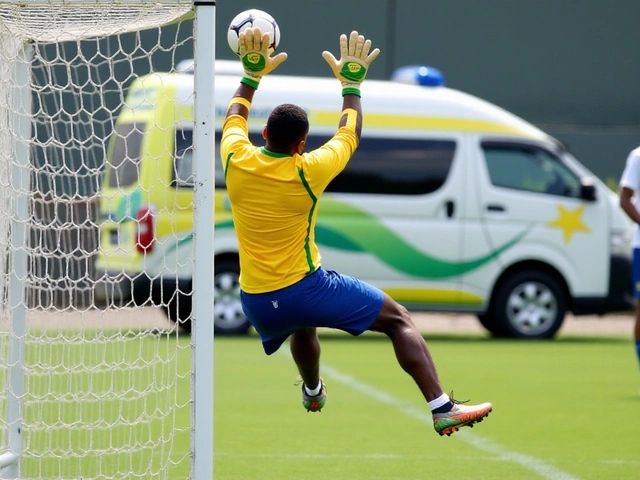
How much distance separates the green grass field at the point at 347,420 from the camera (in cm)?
699

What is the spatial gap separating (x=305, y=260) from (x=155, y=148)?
878 centimetres

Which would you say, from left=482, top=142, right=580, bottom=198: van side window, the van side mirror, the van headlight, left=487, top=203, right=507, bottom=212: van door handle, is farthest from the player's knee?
the van headlight

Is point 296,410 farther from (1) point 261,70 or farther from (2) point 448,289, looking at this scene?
(2) point 448,289

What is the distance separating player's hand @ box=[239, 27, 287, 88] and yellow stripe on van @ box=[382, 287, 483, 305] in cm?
937

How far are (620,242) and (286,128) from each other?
10.7m

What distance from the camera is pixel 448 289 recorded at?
51.1 ft

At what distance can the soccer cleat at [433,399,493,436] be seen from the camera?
6.02 m

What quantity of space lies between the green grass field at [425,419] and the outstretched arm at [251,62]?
200 centimetres

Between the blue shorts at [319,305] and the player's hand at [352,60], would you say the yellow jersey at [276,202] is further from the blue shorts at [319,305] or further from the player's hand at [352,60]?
the player's hand at [352,60]

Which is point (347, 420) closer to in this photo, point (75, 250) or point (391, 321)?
point (75, 250)

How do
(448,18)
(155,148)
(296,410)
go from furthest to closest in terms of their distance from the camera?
(448,18) → (155,148) → (296,410)

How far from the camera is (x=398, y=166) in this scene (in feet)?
51.1

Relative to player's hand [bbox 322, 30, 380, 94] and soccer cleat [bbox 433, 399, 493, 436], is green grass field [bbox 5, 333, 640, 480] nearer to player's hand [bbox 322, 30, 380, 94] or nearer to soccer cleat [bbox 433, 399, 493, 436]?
soccer cleat [bbox 433, 399, 493, 436]

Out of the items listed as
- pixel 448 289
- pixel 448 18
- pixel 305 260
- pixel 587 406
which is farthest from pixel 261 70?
pixel 448 18
